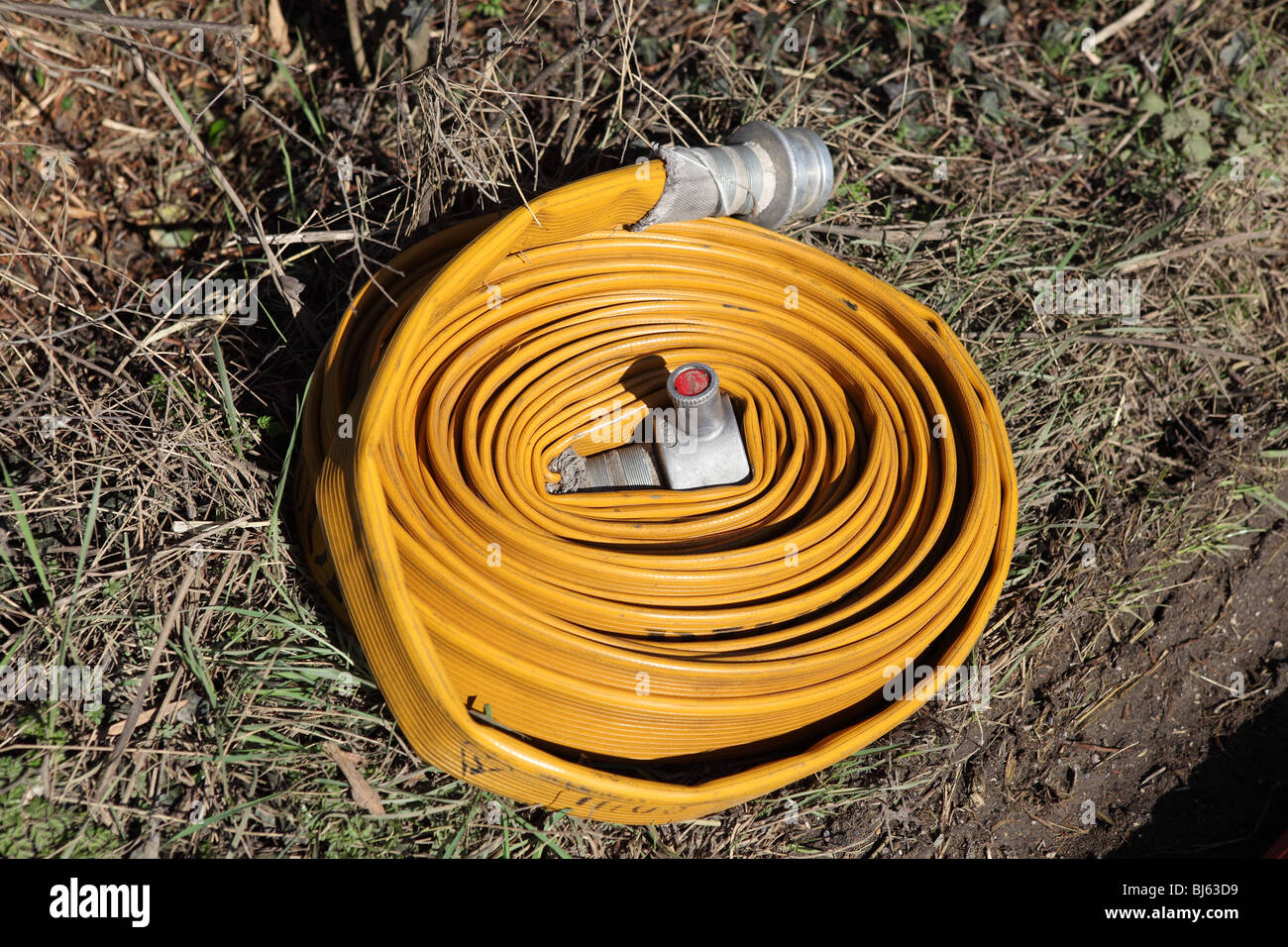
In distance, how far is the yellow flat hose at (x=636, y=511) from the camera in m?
2.49

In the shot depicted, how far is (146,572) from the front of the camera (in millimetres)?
2789

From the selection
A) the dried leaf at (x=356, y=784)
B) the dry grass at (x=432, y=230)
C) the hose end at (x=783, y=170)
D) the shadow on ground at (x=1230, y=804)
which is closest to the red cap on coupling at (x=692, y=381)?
the hose end at (x=783, y=170)

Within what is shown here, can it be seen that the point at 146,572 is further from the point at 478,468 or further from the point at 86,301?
the point at 86,301

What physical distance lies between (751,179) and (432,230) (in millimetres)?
1086

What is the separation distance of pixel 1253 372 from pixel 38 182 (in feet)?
15.6

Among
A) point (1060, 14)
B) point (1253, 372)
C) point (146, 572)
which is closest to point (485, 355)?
point (146, 572)

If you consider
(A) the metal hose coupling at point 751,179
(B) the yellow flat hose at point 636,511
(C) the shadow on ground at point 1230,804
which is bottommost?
(C) the shadow on ground at point 1230,804

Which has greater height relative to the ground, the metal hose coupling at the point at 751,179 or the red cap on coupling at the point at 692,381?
the metal hose coupling at the point at 751,179

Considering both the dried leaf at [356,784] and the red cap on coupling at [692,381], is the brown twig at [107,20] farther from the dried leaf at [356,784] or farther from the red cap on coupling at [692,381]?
the dried leaf at [356,784]

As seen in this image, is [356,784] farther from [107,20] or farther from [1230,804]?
[1230,804]

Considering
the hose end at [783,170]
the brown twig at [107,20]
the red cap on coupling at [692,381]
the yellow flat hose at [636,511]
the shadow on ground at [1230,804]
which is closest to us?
the brown twig at [107,20]

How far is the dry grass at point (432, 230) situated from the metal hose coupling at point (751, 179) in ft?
1.39

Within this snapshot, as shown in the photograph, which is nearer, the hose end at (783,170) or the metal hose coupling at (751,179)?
the metal hose coupling at (751,179)

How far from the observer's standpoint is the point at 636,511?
3.01m
